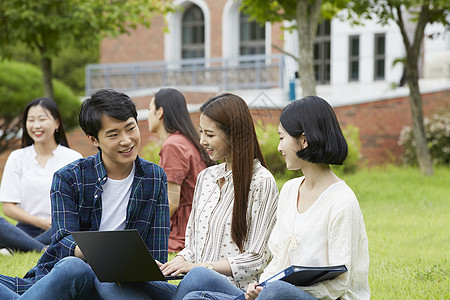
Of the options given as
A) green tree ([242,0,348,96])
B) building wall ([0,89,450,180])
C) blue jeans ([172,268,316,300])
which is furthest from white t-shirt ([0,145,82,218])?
building wall ([0,89,450,180])

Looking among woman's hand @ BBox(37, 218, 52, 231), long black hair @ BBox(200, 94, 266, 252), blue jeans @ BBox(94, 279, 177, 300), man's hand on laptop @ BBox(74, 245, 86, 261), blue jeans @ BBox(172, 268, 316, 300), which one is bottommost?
woman's hand @ BBox(37, 218, 52, 231)

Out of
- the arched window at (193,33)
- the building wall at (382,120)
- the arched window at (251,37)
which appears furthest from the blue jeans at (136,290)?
the arched window at (193,33)

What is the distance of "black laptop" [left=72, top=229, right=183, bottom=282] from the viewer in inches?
113

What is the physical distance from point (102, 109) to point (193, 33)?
21.4m

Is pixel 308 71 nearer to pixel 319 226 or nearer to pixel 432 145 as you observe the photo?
pixel 432 145

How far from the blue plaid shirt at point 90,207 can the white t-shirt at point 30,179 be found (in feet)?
7.39

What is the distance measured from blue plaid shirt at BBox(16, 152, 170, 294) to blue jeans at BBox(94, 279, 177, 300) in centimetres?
24

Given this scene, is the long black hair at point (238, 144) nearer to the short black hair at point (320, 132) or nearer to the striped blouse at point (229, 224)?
the striped blouse at point (229, 224)

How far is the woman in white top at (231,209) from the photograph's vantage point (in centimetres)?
330

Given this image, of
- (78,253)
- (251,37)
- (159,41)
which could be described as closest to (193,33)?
(159,41)

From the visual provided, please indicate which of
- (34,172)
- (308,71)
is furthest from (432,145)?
(34,172)

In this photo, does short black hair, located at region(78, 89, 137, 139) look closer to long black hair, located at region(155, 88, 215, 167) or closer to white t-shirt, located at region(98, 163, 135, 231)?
white t-shirt, located at region(98, 163, 135, 231)

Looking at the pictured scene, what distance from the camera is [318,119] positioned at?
2924 millimetres

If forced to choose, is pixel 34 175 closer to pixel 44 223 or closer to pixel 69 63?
pixel 44 223
